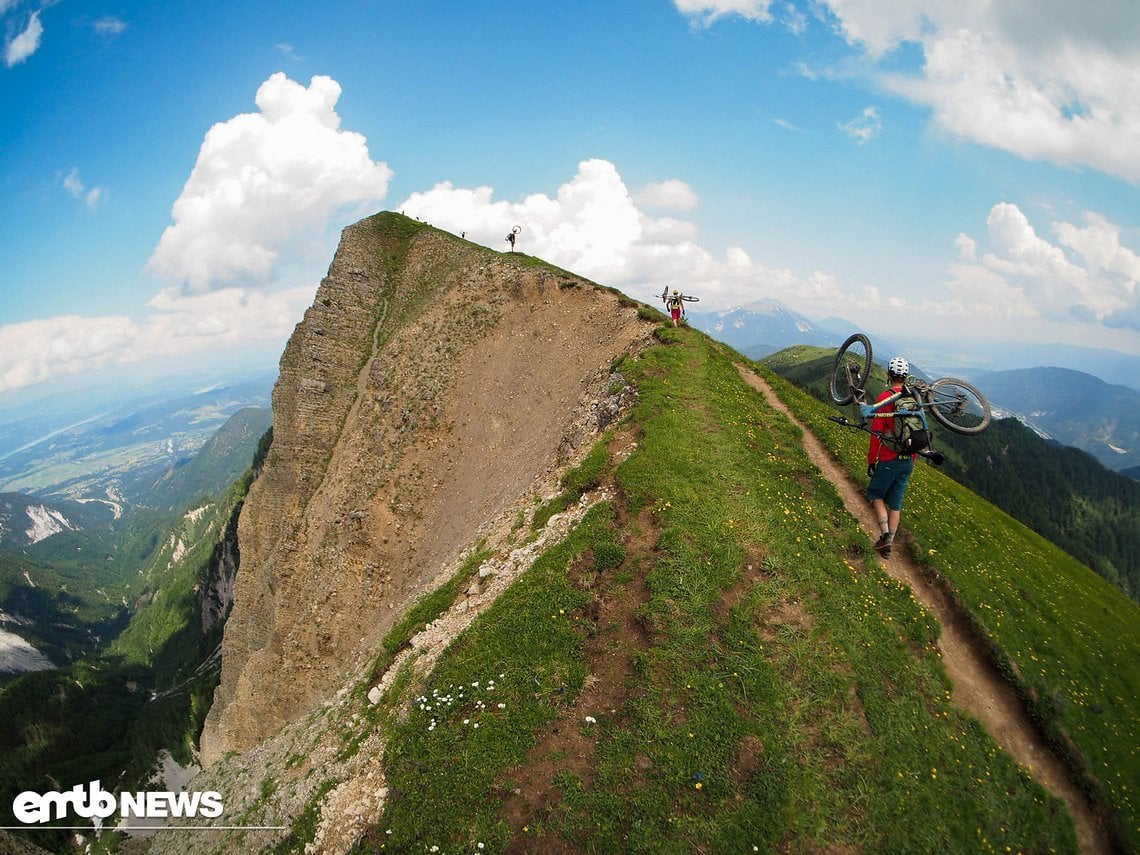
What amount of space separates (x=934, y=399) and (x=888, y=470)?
10.5ft

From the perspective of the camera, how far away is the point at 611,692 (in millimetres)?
14375

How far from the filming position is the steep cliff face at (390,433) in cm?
3950

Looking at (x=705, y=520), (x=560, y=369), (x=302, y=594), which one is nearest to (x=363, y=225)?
(x=560, y=369)

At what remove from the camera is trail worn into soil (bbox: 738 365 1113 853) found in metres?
14.7

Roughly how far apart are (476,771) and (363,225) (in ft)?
221

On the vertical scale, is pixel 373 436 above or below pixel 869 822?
above

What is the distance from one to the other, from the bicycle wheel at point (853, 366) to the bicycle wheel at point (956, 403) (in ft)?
7.40

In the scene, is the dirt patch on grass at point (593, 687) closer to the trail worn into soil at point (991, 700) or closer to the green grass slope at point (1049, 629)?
the trail worn into soil at point (991, 700)

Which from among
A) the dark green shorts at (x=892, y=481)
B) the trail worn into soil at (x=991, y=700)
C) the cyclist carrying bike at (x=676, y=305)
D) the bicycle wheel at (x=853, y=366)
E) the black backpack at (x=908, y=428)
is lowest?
the trail worn into soil at (x=991, y=700)

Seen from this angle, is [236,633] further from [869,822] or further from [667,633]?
[869,822]

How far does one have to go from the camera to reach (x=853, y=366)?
19.8 m

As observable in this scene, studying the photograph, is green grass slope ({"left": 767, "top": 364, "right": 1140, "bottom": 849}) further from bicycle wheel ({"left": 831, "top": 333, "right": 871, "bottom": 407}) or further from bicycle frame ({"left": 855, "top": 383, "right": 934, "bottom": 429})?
bicycle frame ({"left": 855, "top": 383, "right": 934, "bottom": 429})

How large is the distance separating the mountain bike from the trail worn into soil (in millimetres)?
5952

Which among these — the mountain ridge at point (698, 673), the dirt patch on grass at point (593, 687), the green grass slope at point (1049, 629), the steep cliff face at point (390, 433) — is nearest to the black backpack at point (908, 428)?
the mountain ridge at point (698, 673)
